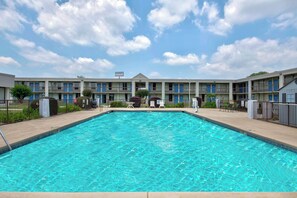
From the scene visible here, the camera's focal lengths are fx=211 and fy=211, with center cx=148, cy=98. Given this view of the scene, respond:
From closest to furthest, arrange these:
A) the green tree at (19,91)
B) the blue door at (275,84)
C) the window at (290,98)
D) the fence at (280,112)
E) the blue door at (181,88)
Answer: the fence at (280,112) → the window at (290,98) → the blue door at (275,84) → the green tree at (19,91) → the blue door at (181,88)

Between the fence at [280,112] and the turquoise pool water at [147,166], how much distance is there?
11.0 ft

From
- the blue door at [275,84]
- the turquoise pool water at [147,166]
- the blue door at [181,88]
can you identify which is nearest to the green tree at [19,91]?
the blue door at [181,88]

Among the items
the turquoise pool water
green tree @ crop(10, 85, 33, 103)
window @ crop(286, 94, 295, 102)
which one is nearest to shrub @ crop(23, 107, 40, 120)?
the turquoise pool water

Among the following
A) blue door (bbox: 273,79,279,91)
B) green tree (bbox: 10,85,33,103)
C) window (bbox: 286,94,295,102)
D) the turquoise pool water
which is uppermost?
blue door (bbox: 273,79,279,91)

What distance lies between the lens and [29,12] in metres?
15.3

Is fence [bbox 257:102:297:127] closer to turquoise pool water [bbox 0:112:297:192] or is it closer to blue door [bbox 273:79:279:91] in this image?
Answer: turquoise pool water [bbox 0:112:297:192]

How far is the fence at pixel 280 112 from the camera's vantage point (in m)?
9.74

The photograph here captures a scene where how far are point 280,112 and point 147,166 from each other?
8719 mm

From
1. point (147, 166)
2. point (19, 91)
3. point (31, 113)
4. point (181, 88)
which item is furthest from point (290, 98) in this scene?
point (19, 91)

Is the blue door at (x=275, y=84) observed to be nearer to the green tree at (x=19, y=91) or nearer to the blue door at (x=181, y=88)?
the blue door at (x=181, y=88)

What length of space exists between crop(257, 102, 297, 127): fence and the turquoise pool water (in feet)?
11.0

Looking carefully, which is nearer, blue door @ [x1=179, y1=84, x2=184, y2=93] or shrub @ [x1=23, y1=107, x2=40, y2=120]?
shrub @ [x1=23, y1=107, x2=40, y2=120]

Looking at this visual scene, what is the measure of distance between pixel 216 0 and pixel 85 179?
614 inches

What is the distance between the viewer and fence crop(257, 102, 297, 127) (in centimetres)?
974
